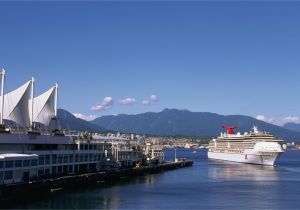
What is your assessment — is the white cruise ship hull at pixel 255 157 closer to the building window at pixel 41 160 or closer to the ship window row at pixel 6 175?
the building window at pixel 41 160

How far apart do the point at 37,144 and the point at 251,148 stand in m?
82.7

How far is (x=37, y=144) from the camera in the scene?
63344 millimetres

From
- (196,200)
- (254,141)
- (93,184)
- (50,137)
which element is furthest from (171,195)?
(254,141)

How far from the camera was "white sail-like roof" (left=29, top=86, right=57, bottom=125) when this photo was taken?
7081cm

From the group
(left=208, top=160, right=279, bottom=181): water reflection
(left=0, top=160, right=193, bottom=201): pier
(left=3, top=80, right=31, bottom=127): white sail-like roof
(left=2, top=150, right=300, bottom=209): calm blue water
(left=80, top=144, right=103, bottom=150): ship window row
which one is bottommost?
(left=2, top=150, right=300, bottom=209): calm blue water

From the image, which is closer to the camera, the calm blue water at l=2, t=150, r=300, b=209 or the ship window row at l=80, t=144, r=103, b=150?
the calm blue water at l=2, t=150, r=300, b=209

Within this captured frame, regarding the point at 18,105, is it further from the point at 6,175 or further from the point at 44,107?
the point at 6,175

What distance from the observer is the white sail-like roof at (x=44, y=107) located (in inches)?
2788

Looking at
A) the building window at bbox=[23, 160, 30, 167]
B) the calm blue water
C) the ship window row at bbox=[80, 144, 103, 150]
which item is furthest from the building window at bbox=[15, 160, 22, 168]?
the ship window row at bbox=[80, 144, 103, 150]

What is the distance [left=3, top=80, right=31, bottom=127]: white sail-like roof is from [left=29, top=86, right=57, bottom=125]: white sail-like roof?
133 inches

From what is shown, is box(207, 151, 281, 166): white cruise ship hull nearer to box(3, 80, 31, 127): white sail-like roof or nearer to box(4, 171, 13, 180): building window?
box(3, 80, 31, 127): white sail-like roof

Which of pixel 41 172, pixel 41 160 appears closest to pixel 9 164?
pixel 41 172

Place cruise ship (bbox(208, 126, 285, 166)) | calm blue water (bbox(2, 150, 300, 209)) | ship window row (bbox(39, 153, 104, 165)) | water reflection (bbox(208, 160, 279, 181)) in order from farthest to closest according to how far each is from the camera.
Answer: cruise ship (bbox(208, 126, 285, 166)) → water reflection (bbox(208, 160, 279, 181)) → ship window row (bbox(39, 153, 104, 165)) → calm blue water (bbox(2, 150, 300, 209))

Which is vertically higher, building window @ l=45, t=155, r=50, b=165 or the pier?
building window @ l=45, t=155, r=50, b=165
